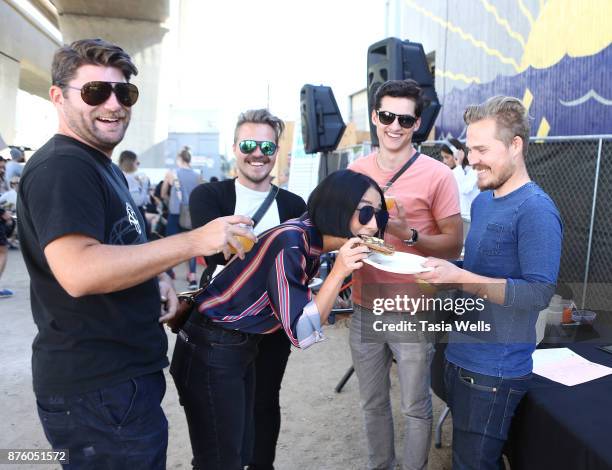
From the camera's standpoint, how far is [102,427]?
1.45 m

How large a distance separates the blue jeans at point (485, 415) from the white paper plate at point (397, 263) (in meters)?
0.45

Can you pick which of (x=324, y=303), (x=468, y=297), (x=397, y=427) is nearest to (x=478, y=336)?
(x=468, y=297)

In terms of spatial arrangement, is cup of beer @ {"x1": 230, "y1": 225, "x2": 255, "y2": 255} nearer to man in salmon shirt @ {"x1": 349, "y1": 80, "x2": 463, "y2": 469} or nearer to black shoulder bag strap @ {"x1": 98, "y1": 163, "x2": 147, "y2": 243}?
black shoulder bag strap @ {"x1": 98, "y1": 163, "x2": 147, "y2": 243}

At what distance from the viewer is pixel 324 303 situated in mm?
1744

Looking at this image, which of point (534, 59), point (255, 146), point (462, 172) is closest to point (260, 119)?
point (255, 146)

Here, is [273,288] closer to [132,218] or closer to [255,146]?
[132,218]

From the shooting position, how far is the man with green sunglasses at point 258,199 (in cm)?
243

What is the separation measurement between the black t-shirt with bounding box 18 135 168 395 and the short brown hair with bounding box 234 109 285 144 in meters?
1.27

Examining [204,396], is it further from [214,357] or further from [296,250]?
[296,250]

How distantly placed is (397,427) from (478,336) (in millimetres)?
1974

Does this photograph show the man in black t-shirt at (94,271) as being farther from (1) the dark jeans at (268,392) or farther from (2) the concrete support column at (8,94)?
(2) the concrete support column at (8,94)

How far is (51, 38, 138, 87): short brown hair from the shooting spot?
4.92ft

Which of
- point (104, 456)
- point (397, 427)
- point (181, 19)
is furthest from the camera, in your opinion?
point (181, 19)

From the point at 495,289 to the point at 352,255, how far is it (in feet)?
1.63
